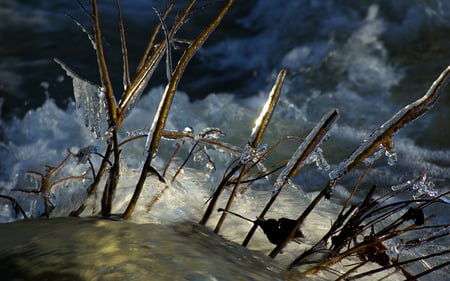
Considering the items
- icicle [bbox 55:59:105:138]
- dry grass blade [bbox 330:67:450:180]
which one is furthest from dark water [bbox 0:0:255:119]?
dry grass blade [bbox 330:67:450:180]

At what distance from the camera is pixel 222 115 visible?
5.08m

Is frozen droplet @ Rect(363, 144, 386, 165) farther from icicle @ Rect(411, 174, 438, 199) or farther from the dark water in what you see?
the dark water

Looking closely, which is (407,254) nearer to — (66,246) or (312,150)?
(312,150)

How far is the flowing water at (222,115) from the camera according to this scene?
1200mm

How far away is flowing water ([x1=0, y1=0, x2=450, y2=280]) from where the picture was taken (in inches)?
47.3

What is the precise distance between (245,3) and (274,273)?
6.42 metres

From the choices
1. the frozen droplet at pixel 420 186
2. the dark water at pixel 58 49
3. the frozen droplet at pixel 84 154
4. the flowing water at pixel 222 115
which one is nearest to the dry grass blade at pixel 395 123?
the frozen droplet at pixel 420 186

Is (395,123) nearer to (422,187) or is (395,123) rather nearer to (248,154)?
(422,187)

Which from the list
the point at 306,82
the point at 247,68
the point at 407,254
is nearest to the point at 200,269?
the point at 407,254

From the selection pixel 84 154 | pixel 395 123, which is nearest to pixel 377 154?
pixel 395 123

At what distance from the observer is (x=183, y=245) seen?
1.24m

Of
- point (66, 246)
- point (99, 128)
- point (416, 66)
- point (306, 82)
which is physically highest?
point (416, 66)

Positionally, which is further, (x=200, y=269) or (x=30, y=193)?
(x=30, y=193)

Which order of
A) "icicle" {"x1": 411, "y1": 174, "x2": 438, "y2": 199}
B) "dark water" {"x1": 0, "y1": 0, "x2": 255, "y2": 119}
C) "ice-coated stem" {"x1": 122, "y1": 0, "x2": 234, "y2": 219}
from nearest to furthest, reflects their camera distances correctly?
"ice-coated stem" {"x1": 122, "y1": 0, "x2": 234, "y2": 219} < "icicle" {"x1": 411, "y1": 174, "x2": 438, "y2": 199} < "dark water" {"x1": 0, "y1": 0, "x2": 255, "y2": 119}
